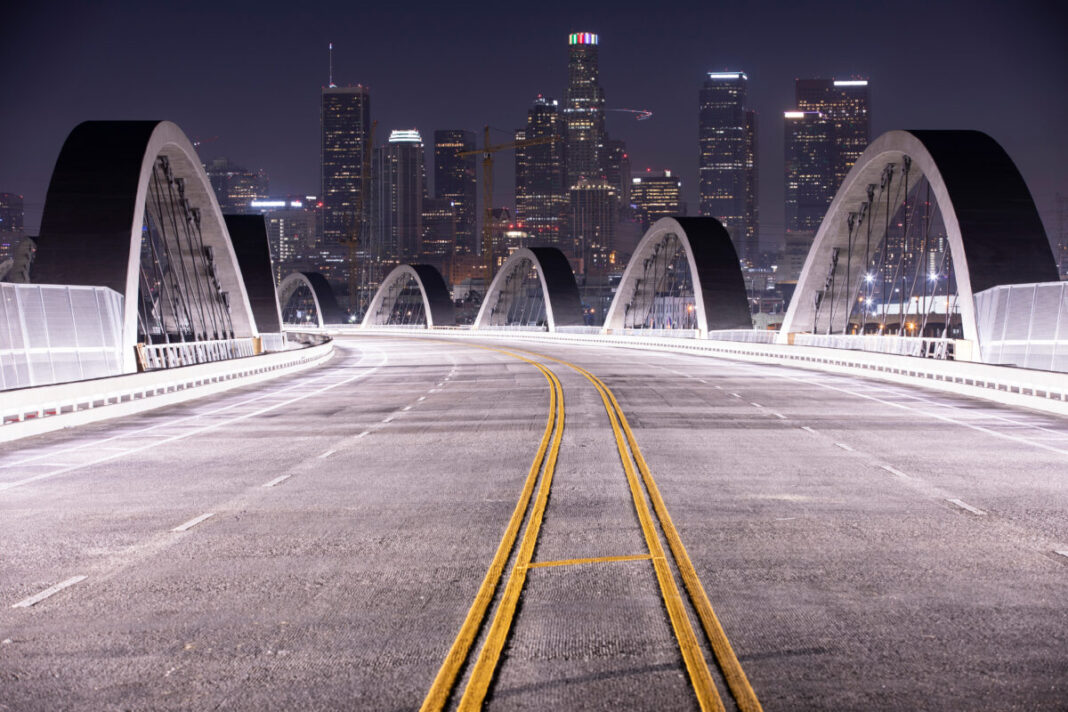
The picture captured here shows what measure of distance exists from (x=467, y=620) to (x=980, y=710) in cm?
316

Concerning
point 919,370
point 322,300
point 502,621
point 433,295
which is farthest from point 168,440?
point 322,300

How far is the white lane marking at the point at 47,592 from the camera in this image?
305 inches

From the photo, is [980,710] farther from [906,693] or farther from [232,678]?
[232,678]

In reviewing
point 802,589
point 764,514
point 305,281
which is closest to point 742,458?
point 764,514

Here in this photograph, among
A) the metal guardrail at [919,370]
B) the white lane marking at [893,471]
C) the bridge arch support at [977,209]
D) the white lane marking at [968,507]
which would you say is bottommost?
the metal guardrail at [919,370]

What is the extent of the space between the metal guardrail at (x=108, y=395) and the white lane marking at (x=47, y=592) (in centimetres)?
1272

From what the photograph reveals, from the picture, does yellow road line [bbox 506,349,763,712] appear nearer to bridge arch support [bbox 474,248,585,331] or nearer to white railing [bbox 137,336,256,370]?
white railing [bbox 137,336,256,370]

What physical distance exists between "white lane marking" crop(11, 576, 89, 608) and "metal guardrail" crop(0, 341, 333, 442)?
41.7 ft

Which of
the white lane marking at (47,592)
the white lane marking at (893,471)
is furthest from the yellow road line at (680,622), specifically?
the white lane marking at (47,592)

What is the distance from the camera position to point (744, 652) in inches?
251

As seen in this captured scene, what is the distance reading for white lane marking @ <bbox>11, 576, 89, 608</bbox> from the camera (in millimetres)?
7750

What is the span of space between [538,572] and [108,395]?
2022 centimetres

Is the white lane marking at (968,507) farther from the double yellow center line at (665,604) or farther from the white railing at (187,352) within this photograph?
the white railing at (187,352)

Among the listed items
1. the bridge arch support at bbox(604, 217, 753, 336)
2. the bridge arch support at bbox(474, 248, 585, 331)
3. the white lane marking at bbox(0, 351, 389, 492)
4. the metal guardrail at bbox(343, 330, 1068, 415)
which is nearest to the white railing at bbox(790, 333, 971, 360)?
the metal guardrail at bbox(343, 330, 1068, 415)
